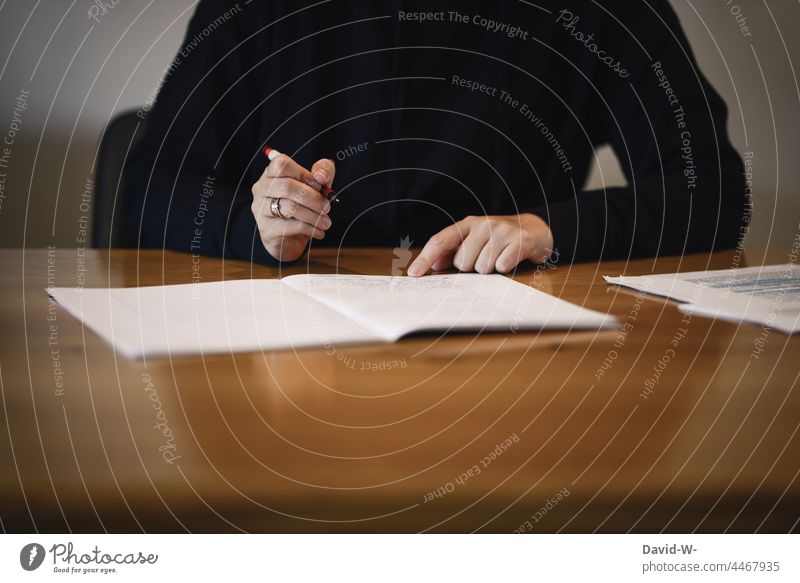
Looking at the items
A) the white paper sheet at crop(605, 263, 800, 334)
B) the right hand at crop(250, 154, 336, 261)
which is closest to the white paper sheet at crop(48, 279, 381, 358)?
the right hand at crop(250, 154, 336, 261)

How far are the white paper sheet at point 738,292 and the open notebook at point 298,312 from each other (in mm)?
93

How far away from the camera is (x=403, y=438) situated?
0.87 feet

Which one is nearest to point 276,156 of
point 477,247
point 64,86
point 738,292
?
point 477,247

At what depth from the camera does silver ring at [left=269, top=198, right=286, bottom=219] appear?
646 mm

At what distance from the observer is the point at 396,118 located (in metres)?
0.93

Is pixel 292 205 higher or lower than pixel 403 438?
higher

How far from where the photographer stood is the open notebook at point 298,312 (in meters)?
0.37

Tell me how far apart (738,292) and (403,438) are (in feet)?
1.22

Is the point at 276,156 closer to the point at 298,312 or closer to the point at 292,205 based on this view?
the point at 292,205

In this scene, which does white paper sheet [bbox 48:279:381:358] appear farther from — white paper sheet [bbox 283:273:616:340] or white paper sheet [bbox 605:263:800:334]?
white paper sheet [bbox 605:263:800:334]

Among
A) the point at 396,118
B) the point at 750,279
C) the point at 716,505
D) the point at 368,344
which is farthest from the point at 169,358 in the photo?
the point at 396,118

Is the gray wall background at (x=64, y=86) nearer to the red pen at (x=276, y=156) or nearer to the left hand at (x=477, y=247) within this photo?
the red pen at (x=276, y=156)

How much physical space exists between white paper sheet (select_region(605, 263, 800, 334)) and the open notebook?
0.09 meters

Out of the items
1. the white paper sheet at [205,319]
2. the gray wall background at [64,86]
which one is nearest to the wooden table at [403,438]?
the white paper sheet at [205,319]
